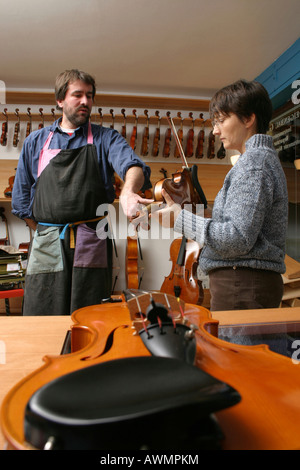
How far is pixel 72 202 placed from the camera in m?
1.70

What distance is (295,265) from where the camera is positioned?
319 centimetres

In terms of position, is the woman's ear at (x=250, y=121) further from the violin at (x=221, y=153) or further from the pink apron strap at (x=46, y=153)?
the violin at (x=221, y=153)

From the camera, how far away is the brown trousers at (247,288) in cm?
126

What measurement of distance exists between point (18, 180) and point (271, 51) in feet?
9.44

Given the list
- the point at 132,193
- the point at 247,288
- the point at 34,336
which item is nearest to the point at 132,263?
the point at 132,193

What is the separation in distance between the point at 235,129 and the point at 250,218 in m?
0.45

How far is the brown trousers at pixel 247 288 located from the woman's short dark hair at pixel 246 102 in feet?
1.92

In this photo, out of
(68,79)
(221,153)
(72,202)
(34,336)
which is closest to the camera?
(34,336)

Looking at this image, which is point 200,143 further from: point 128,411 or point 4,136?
point 128,411

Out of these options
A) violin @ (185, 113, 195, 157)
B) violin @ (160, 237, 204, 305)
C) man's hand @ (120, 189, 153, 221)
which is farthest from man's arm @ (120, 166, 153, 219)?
violin @ (185, 113, 195, 157)

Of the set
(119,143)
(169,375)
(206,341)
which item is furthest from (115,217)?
(169,375)

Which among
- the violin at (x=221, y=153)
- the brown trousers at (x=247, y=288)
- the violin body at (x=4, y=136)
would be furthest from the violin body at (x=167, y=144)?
the brown trousers at (x=247, y=288)

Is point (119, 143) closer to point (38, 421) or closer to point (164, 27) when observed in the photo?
point (38, 421)

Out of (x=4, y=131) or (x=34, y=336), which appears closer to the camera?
(x=34, y=336)
